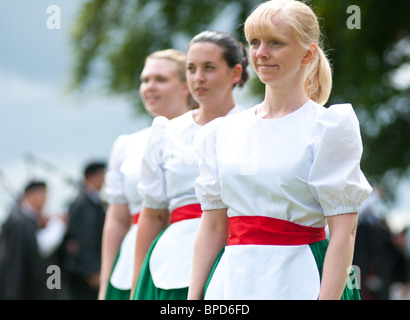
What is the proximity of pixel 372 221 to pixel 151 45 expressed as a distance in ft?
14.0

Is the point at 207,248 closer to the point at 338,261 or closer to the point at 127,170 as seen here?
the point at 338,261

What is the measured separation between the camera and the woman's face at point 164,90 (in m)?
4.47

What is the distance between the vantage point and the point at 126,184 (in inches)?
178

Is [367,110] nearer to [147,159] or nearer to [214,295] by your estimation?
[147,159]

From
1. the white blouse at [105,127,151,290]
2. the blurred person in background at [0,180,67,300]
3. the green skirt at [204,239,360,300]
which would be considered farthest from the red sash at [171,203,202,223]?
the blurred person in background at [0,180,67,300]

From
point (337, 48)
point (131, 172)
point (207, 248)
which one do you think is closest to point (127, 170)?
point (131, 172)

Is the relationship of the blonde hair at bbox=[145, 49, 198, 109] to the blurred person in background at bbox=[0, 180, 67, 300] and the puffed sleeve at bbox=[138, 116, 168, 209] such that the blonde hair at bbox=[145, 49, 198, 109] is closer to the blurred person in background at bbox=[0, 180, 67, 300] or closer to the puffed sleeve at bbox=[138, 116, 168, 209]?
the puffed sleeve at bbox=[138, 116, 168, 209]

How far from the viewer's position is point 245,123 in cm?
287

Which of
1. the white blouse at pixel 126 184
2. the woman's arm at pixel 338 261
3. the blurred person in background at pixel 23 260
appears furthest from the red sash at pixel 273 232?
the blurred person in background at pixel 23 260

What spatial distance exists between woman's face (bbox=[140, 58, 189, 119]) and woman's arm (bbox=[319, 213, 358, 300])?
80.4 inches

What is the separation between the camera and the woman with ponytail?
2609 mm

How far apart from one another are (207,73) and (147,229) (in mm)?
815

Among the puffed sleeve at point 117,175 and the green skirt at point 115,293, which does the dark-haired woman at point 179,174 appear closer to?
the green skirt at point 115,293

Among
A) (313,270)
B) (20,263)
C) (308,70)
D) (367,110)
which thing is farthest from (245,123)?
(367,110)
